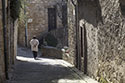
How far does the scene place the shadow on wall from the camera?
8148mm

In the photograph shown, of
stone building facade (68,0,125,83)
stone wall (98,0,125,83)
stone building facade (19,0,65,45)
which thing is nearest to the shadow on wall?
stone building facade (68,0,125,83)

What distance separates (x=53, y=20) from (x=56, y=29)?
1.17 meters

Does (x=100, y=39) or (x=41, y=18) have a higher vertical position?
(x=41, y=18)

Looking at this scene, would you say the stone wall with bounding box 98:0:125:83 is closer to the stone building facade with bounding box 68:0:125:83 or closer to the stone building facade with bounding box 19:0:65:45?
the stone building facade with bounding box 68:0:125:83

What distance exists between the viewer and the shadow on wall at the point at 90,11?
26.7 feet

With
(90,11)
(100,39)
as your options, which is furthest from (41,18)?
(100,39)

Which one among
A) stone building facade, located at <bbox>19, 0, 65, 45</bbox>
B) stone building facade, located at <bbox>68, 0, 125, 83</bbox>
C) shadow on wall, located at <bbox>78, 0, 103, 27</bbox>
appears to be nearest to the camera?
stone building facade, located at <bbox>68, 0, 125, 83</bbox>

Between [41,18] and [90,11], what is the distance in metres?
17.2

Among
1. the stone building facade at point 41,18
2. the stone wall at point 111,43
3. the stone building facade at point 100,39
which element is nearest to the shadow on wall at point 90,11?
the stone building facade at point 100,39

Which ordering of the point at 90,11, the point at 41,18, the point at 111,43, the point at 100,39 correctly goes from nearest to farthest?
the point at 111,43 → the point at 100,39 → the point at 90,11 → the point at 41,18

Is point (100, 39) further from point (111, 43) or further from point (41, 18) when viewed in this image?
point (41, 18)

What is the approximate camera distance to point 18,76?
961 centimetres

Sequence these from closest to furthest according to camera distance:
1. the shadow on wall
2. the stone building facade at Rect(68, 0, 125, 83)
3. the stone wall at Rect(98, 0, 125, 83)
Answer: the stone wall at Rect(98, 0, 125, 83) < the stone building facade at Rect(68, 0, 125, 83) < the shadow on wall

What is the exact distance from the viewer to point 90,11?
9.30 m
